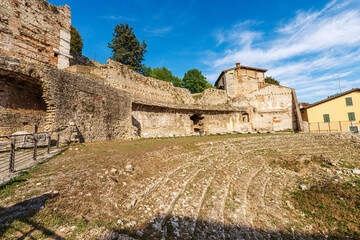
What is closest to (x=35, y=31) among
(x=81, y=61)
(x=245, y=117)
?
(x=81, y=61)

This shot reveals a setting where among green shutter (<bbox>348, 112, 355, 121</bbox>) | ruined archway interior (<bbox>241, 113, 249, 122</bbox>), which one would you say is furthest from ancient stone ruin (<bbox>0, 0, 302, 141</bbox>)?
green shutter (<bbox>348, 112, 355, 121</bbox>)

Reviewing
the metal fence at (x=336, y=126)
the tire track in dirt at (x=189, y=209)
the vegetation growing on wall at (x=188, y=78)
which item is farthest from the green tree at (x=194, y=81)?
the tire track in dirt at (x=189, y=209)

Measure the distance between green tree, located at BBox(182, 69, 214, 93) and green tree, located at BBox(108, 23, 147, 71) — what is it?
11.7 meters

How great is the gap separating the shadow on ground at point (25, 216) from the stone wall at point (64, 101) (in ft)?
25.5

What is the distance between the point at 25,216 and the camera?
2.51 metres

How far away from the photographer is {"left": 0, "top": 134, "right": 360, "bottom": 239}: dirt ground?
2.69 m

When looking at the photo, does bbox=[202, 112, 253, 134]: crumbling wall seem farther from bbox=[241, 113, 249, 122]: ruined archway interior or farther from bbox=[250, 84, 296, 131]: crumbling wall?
bbox=[250, 84, 296, 131]: crumbling wall

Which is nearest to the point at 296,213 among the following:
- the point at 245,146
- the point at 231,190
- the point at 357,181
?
the point at 231,190

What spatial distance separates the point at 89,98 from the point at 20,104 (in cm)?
410

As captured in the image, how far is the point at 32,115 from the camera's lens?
34.0ft

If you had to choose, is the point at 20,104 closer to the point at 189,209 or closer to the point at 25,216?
the point at 25,216

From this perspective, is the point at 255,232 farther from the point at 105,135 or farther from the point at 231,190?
the point at 105,135

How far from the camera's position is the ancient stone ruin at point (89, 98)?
9.23 m

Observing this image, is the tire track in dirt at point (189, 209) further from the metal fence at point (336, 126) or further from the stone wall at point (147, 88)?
the metal fence at point (336, 126)
